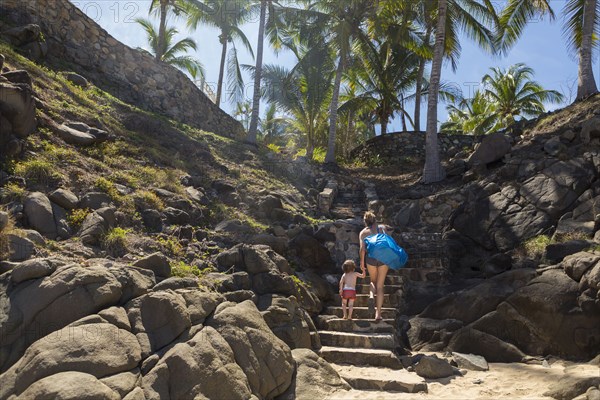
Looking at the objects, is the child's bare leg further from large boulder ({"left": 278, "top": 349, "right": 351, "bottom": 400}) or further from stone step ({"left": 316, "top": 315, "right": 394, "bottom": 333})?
large boulder ({"left": 278, "top": 349, "right": 351, "bottom": 400})


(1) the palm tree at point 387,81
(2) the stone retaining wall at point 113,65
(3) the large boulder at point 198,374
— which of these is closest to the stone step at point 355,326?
(3) the large boulder at point 198,374

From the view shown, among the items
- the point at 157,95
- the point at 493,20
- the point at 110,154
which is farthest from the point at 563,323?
the point at 157,95

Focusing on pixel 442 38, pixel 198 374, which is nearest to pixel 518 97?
pixel 442 38

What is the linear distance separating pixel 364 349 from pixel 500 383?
1.71m

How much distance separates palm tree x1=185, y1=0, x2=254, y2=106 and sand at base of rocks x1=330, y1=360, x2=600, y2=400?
1839 cm

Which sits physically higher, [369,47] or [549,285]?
[369,47]

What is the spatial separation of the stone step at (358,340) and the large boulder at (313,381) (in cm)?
94

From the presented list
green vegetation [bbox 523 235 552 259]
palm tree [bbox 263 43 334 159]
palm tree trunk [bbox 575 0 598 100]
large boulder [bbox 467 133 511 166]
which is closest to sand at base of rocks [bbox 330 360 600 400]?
green vegetation [bbox 523 235 552 259]

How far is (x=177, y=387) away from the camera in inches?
170

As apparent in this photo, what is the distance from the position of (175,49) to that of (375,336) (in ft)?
74.7

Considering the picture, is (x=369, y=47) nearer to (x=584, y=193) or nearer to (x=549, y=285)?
(x=584, y=193)

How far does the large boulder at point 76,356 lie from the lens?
387cm

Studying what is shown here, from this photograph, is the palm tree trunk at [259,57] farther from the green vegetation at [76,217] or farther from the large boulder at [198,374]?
the large boulder at [198,374]

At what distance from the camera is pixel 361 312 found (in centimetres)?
776
